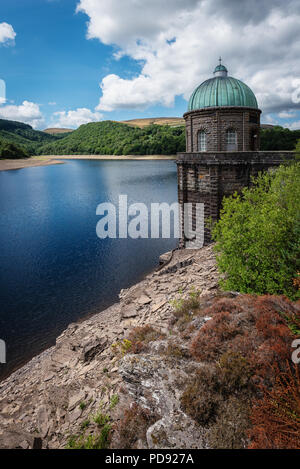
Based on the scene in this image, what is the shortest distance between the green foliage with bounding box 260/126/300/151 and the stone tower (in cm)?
3643

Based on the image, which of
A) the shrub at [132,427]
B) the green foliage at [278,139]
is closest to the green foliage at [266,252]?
the shrub at [132,427]

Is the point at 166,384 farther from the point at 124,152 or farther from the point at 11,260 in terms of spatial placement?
the point at 124,152

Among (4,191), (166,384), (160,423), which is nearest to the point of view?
(160,423)

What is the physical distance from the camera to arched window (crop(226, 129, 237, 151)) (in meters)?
24.4

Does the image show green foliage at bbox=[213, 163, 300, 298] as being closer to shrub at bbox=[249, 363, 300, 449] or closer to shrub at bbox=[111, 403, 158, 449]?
shrub at bbox=[249, 363, 300, 449]

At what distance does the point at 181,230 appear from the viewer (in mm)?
24359

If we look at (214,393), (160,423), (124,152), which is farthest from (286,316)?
(124,152)

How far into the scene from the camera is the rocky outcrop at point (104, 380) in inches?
254

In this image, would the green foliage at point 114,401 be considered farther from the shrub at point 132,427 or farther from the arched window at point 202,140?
the arched window at point 202,140
